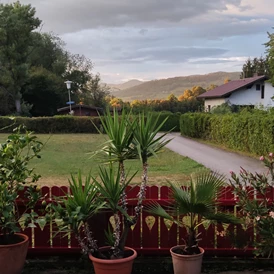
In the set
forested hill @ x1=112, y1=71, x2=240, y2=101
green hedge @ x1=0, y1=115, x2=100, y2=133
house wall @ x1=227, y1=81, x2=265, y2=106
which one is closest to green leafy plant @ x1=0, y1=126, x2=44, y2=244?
green hedge @ x1=0, y1=115, x2=100, y2=133

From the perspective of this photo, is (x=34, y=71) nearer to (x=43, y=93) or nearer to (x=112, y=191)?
(x=43, y=93)

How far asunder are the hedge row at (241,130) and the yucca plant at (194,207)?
38.7ft

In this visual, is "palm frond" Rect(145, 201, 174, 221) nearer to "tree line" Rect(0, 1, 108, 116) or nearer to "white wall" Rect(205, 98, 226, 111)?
"white wall" Rect(205, 98, 226, 111)

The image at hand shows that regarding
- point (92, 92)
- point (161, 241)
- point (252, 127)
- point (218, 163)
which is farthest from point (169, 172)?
point (92, 92)

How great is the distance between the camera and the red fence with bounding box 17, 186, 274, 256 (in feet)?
13.2

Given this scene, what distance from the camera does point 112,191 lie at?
11.0ft

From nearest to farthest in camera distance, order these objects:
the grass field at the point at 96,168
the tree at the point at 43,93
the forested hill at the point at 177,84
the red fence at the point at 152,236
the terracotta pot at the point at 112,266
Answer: the terracotta pot at the point at 112,266, the red fence at the point at 152,236, the grass field at the point at 96,168, the tree at the point at 43,93, the forested hill at the point at 177,84

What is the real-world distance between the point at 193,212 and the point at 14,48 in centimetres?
4583

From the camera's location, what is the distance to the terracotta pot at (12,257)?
11.4ft

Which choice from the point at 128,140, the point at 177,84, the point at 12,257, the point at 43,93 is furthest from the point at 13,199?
the point at 177,84

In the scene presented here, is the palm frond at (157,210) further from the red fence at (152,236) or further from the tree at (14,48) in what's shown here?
the tree at (14,48)

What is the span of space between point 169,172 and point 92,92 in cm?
4388

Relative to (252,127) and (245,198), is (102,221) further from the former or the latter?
(252,127)

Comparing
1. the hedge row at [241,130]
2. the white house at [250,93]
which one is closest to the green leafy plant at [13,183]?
the hedge row at [241,130]
